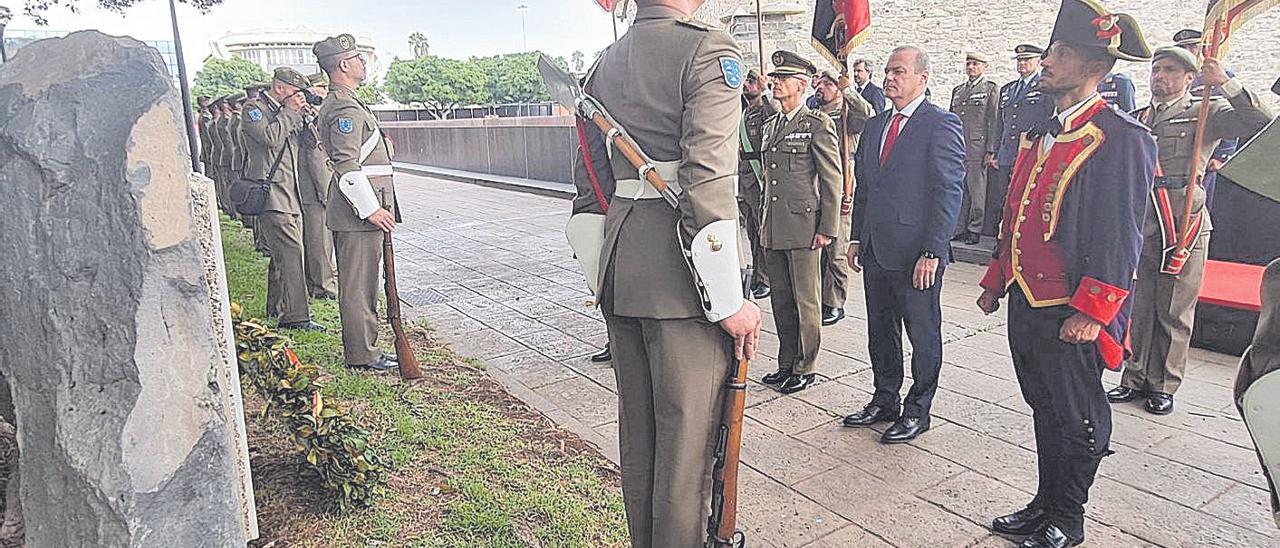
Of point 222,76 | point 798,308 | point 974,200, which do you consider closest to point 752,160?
point 798,308

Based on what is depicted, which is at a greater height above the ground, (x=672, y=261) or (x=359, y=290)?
(x=672, y=261)

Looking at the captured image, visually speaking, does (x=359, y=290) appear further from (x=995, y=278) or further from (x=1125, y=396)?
(x=1125, y=396)

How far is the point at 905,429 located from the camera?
12.7 ft

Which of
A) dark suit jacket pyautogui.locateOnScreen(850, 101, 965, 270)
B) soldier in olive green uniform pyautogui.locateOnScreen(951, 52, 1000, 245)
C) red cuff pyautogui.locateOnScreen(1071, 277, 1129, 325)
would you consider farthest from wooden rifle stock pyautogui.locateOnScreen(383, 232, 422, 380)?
soldier in olive green uniform pyautogui.locateOnScreen(951, 52, 1000, 245)

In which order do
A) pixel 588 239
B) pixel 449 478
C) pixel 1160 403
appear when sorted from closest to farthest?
pixel 588 239 → pixel 449 478 → pixel 1160 403

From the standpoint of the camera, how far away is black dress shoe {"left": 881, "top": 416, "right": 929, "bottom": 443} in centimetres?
386

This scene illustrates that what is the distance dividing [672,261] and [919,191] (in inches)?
74.1

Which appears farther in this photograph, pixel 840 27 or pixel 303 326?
pixel 303 326

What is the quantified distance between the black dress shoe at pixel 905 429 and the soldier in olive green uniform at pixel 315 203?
4.82 meters

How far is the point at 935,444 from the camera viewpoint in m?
3.85

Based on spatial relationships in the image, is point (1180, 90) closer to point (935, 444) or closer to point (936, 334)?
point (936, 334)

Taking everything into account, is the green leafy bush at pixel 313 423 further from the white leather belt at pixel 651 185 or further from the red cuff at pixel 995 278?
the red cuff at pixel 995 278

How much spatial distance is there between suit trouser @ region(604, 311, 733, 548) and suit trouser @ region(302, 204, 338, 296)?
5443mm

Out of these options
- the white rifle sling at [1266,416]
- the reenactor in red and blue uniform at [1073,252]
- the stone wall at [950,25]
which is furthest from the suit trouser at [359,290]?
the stone wall at [950,25]
